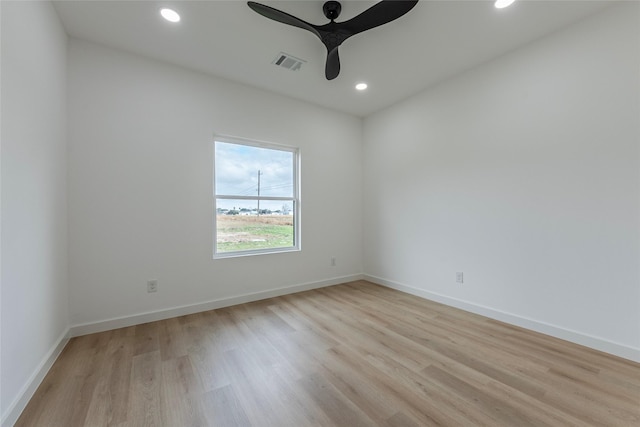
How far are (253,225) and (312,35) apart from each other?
7.58 ft

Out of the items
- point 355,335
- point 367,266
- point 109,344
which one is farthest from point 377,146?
point 109,344

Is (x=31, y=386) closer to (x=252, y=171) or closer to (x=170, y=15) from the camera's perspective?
(x=252, y=171)

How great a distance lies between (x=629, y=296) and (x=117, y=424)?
363 centimetres

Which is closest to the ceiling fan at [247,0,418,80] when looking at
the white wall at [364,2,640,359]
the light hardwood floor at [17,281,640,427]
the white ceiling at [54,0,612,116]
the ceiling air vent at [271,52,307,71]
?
the white ceiling at [54,0,612,116]

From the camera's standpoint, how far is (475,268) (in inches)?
117

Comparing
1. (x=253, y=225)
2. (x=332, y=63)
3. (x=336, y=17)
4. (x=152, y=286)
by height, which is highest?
(x=336, y=17)

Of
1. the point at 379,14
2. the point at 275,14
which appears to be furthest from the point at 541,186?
the point at 275,14

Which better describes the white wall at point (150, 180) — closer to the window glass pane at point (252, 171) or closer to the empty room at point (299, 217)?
the empty room at point (299, 217)

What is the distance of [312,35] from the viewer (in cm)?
243

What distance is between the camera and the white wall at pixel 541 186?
2.07 meters

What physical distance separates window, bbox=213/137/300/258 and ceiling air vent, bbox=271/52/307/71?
41.0 inches

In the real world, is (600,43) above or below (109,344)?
above

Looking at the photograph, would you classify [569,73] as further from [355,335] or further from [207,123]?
[207,123]

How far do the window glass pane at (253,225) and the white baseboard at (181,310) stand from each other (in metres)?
0.61
